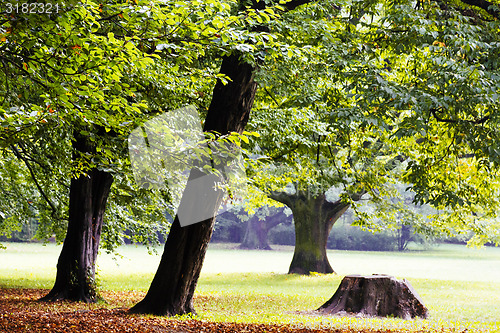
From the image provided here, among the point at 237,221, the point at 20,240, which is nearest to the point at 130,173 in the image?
the point at 20,240

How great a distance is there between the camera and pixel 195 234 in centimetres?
845

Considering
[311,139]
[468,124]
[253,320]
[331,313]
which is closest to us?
[468,124]

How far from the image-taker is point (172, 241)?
8.59 meters

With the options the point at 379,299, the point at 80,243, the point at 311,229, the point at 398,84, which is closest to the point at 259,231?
the point at 311,229

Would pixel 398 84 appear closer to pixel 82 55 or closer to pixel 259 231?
pixel 82 55

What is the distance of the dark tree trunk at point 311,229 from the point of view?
25188mm

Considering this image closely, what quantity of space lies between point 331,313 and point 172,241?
4.73 metres

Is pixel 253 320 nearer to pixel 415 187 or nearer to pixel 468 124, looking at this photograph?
pixel 415 187

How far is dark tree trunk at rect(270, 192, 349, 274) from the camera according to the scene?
25.2 m

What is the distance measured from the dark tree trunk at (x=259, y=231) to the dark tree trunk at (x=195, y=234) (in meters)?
54.9

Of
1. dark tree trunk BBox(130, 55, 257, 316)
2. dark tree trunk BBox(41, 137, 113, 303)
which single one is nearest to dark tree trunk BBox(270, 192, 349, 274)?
dark tree trunk BBox(41, 137, 113, 303)

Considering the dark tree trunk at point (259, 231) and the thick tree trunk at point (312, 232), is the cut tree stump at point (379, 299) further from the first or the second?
the dark tree trunk at point (259, 231)

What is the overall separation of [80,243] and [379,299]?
698cm

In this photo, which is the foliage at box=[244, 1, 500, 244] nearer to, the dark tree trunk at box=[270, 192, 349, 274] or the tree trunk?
the dark tree trunk at box=[270, 192, 349, 274]
